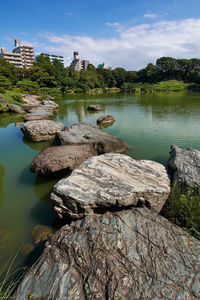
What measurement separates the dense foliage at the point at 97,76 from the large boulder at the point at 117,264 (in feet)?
129

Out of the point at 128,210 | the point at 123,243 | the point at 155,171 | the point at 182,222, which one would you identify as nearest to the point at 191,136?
the point at 155,171

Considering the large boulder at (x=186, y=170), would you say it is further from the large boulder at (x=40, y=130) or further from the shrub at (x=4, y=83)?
the shrub at (x=4, y=83)

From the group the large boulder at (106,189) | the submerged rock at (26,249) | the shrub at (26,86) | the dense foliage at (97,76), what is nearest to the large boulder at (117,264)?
the large boulder at (106,189)

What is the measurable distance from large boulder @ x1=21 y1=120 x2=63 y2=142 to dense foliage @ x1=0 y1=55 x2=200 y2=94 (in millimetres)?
31318

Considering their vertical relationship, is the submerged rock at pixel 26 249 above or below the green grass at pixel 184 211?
below

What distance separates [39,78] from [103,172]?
45.8 meters

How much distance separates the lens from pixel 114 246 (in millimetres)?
2357

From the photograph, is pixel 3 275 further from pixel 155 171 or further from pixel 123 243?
pixel 155 171

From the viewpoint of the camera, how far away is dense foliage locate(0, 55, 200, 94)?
41906 millimetres

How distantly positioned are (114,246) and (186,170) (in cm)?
275

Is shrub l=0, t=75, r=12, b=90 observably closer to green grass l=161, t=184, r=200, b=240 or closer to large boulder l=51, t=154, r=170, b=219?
large boulder l=51, t=154, r=170, b=219

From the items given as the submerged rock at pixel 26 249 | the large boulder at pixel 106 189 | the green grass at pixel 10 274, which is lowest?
the green grass at pixel 10 274

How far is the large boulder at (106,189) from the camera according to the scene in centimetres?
304

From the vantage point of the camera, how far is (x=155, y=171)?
4066mm
